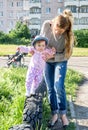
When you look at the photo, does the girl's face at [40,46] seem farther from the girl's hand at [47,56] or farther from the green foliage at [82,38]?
the green foliage at [82,38]

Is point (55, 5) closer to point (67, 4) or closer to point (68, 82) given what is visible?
point (67, 4)

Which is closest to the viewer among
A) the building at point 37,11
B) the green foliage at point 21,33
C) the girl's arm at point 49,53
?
the girl's arm at point 49,53

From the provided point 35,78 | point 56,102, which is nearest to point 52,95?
point 56,102

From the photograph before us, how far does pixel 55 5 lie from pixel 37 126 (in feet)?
248

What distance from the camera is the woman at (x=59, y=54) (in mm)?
6602

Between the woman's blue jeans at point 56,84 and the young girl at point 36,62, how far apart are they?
296 mm

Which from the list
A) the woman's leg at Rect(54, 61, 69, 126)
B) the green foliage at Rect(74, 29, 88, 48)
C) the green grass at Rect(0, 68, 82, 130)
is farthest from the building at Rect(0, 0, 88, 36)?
the woman's leg at Rect(54, 61, 69, 126)

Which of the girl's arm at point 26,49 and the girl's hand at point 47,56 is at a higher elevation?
the girl's arm at point 26,49

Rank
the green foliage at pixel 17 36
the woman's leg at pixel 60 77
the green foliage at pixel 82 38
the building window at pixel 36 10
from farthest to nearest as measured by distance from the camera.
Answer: the building window at pixel 36 10
the green foliage at pixel 17 36
the green foliage at pixel 82 38
the woman's leg at pixel 60 77

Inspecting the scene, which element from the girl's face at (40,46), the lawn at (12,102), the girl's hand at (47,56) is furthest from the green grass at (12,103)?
the girl's face at (40,46)

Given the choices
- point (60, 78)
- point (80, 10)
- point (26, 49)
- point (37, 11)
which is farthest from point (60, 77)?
point (37, 11)

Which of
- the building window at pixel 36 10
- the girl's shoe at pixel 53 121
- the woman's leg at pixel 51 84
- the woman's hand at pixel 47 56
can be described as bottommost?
the girl's shoe at pixel 53 121

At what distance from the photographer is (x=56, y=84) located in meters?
6.86

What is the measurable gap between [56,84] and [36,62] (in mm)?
518
